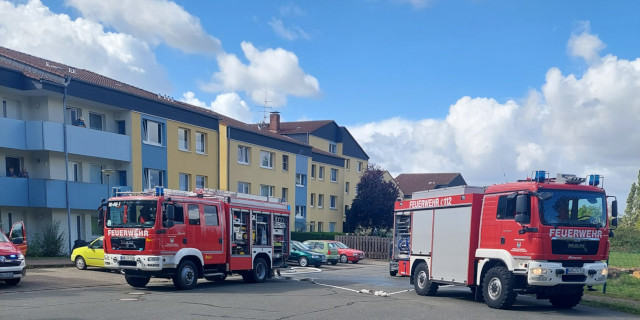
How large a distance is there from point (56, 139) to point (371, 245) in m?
22.1

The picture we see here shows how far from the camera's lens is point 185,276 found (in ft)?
53.8

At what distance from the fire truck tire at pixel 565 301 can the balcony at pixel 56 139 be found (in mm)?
21367

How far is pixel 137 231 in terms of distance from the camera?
51.8 feet

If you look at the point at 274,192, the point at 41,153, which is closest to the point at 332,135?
the point at 274,192

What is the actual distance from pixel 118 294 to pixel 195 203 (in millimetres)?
3259

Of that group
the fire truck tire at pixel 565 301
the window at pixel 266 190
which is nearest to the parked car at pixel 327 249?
the window at pixel 266 190

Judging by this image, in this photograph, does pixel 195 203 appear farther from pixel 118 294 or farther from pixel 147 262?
pixel 118 294

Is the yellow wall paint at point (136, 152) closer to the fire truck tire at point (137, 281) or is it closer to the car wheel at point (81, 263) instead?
the car wheel at point (81, 263)

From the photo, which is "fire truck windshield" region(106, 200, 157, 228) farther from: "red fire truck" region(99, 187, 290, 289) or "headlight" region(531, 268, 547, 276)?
"headlight" region(531, 268, 547, 276)

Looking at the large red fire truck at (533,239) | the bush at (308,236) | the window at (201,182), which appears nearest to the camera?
the large red fire truck at (533,239)

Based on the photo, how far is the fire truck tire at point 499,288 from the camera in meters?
13.2

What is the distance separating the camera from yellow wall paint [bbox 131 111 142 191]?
30953 millimetres

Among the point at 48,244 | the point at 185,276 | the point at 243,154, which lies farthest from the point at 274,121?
the point at 185,276

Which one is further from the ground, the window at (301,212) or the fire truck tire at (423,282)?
the window at (301,212)
